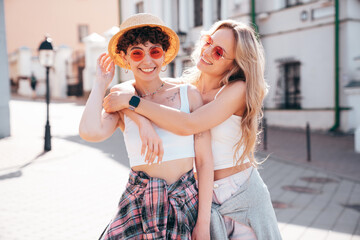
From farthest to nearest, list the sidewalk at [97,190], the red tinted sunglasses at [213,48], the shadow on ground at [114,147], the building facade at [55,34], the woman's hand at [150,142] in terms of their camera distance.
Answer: the building facade at [55,34] < the shadow on ground at [114,147] < the sidewalk at [97,190] < the red tinted sunglasses at [213,48] < the woman's hand at [150,142]

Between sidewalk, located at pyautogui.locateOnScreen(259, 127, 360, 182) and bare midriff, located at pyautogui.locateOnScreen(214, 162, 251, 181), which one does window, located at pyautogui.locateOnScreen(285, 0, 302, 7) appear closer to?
sidewalk, located at pyautogui.locateOnScreen(259, 127, 360, 182)

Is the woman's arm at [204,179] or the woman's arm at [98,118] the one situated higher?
the woman's arm at [98,118]

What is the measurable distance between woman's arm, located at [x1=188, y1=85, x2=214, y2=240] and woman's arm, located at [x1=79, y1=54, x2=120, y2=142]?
50cm

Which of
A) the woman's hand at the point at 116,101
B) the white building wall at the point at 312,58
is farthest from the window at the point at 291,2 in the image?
the woman's hand at the point at 116,101

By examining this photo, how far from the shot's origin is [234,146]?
7.81 ft

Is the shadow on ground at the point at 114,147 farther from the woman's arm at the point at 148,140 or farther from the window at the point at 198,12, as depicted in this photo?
the window at the point at 198,12

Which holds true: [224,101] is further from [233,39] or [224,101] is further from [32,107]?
[32,107]

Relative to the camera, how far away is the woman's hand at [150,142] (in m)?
2.07

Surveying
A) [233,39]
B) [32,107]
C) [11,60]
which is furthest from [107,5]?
[233,39]

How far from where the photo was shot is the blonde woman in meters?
2.28

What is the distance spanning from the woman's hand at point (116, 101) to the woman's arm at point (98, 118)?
0.04 m

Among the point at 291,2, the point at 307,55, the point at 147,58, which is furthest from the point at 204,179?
the point at 291,2

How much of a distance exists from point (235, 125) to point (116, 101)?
2.44ft

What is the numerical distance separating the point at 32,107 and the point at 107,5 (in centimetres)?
2032
